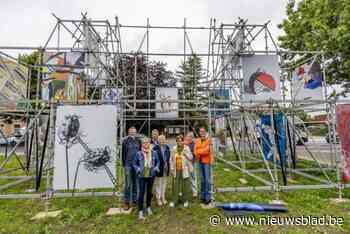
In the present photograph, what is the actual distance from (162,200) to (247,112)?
3406mm

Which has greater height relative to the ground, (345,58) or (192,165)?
(345,58)

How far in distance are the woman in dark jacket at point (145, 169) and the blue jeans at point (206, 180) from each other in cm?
102

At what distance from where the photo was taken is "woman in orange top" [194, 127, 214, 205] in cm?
405

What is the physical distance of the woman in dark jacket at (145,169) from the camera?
358cm

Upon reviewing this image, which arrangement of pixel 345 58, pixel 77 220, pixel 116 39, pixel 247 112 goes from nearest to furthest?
1. pixel 77 220
2. pixel 247 112
3. pixel 345 58
4. pixel 116 39

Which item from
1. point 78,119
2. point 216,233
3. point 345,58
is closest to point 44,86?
point 78,119

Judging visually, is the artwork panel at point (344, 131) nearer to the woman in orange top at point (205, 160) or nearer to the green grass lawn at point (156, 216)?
the green grass lawn at point (156, 216)

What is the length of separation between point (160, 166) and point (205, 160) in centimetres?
96

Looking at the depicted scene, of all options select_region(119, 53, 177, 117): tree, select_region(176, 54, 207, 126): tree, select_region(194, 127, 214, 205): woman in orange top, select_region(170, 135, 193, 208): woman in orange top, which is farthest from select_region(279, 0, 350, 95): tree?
select_region(119, 53, 177, 117): tree

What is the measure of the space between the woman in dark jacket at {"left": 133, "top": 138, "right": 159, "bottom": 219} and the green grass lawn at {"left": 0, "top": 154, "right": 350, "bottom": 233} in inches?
13.9

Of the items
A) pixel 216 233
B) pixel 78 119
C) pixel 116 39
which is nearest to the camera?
pixel 216 233

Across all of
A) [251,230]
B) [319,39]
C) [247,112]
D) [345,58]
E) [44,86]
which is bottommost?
[251,230]

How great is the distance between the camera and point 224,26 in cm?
774

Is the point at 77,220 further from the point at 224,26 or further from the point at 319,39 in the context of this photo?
the point at 319,39
